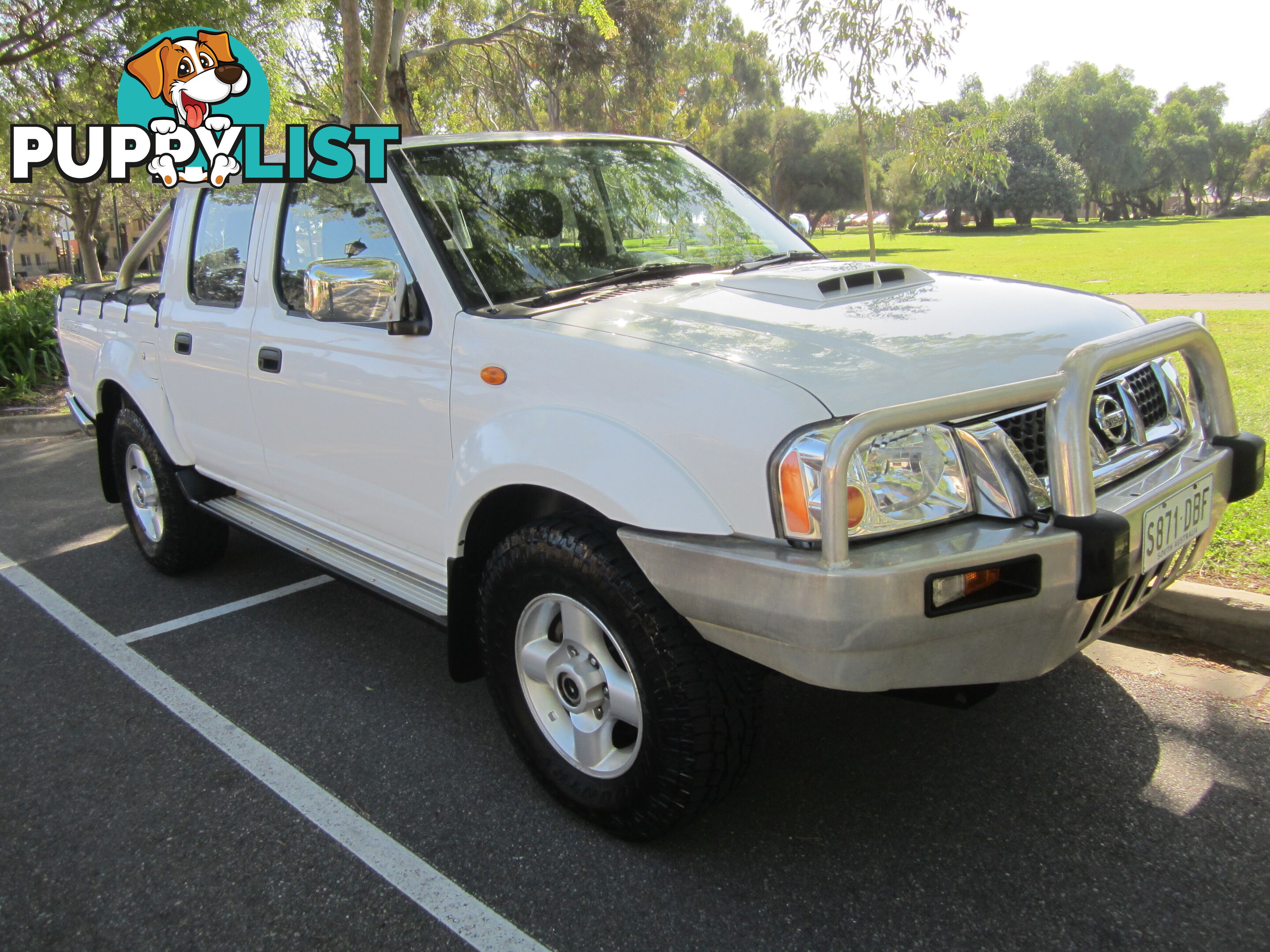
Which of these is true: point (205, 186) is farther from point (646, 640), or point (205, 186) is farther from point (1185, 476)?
point (1185, 476)

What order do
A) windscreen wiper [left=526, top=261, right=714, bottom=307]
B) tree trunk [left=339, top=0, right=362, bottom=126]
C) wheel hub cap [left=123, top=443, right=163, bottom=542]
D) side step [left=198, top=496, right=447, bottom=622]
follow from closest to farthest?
windscreen wiper [left=526, top=261, right=714, bottom=307], side step [left=198, top=496, right=447, bottom=622], wheel hub cap [left=123, top=443, right=163, bottom=542], tree trunk [left=339, top=0, right=362, bottom=126]

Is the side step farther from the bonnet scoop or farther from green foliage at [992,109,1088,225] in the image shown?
green foliage at [992,109,1088,225]

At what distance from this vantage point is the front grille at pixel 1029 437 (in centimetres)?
228

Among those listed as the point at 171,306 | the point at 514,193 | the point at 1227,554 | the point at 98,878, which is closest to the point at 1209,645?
the point at 1227,554

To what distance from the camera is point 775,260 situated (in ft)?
11.7

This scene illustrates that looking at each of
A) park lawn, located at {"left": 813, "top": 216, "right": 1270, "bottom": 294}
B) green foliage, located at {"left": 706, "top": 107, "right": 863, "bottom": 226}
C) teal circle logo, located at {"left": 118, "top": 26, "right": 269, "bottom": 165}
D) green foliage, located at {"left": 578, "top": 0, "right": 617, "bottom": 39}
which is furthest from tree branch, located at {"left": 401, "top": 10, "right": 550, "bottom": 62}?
green foliage, located at {"left": 706, "top": 107, "right": 863, "bottom": 226}

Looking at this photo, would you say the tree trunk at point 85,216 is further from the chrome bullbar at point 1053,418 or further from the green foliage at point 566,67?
the chrome bullbar at point 1053,418

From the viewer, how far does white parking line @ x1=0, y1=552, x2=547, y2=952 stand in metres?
2.34

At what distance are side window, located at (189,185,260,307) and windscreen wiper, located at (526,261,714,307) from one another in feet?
5.08

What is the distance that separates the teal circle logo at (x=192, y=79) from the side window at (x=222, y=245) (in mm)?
6935

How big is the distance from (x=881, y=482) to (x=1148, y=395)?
1.10 meters

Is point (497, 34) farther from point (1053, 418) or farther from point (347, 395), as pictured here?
point (1053, 418)

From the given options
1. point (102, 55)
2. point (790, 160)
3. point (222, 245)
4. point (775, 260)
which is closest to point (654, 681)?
point (775, 260)

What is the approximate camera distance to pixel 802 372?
2.19 m
